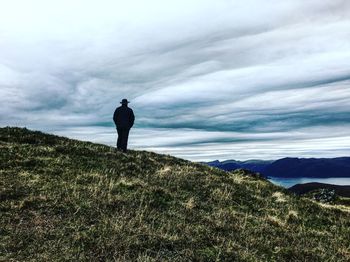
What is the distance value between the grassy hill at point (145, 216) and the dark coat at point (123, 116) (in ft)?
16.0

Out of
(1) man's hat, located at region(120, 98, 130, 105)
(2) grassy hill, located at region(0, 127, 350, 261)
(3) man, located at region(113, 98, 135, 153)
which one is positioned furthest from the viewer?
(1) man's hat, located at region(120, 98, 130, 105)

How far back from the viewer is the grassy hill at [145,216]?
1218cm

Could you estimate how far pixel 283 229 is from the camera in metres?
16.5

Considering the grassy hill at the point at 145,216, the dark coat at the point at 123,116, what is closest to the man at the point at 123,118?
the dark coat at the point at 123,116

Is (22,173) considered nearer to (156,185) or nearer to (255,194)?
(156,185)

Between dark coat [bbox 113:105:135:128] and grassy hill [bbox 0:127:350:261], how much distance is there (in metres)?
4.87

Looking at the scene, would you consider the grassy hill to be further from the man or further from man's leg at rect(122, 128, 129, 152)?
man's leg at rect(122, 128, 129, 152)

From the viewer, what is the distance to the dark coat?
2989cm

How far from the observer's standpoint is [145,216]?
49.7 ft

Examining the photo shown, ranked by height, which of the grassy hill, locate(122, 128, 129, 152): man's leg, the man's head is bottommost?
the grassy hill

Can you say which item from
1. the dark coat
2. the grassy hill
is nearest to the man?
the dark coat

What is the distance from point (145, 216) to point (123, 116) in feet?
50.7

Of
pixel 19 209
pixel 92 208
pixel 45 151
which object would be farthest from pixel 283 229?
pixel 45 151

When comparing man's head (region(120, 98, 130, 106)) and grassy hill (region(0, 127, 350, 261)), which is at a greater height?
man's head (region(120, 98, 130, 106))
